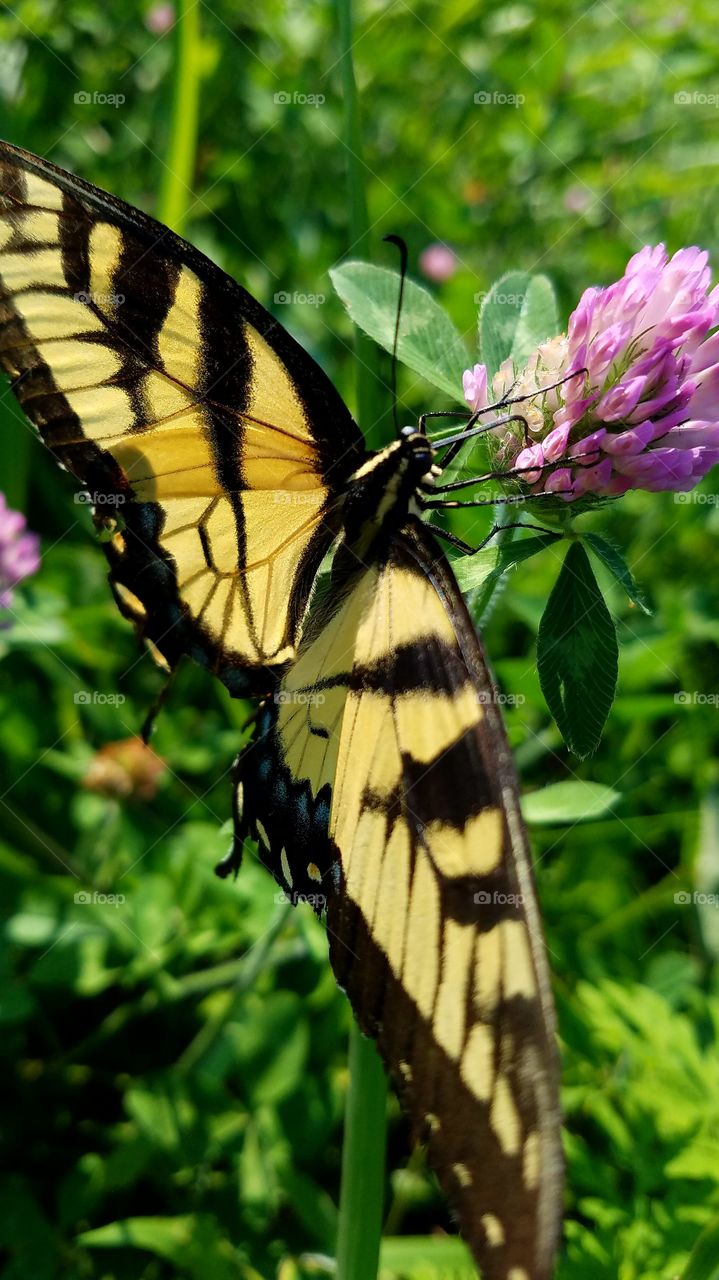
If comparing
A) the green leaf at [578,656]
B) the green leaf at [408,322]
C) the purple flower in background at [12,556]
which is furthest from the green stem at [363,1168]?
the purple flower in background at [12,556]

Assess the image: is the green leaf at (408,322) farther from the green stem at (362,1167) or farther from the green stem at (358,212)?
the green stem at (362,1167)

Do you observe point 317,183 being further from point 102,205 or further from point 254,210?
point 102,205

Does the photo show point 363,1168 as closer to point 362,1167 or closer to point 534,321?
point 362,1167

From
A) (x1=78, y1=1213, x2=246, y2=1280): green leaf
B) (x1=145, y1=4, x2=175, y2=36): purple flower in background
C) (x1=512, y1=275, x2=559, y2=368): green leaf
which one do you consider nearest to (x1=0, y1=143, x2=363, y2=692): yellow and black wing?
(x1=512, y1=275, x2=559, y2=368): green leaf

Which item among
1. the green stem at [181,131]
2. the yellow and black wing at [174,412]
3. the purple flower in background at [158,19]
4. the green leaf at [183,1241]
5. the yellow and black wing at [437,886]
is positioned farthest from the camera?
the purple flower in background at [158,19]

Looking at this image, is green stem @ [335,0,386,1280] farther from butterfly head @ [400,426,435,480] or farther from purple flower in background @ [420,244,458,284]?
purple flower in background @ [420,244,458,284]
